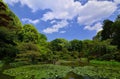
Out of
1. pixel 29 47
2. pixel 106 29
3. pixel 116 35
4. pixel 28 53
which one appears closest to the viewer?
pixel 28 53

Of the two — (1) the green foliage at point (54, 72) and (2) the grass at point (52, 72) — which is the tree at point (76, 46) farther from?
(1) the green foliage at point (54, 72)

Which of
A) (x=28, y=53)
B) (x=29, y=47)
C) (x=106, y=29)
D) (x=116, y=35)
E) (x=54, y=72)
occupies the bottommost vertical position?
(x=54, y=72)

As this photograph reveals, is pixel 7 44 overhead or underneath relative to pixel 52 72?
overhead

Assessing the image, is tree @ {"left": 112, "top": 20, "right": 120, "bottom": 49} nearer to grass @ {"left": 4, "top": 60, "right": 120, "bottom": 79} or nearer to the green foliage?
grass @ {"left": 4, "top": 60, "right": 120, "bottom": 79}

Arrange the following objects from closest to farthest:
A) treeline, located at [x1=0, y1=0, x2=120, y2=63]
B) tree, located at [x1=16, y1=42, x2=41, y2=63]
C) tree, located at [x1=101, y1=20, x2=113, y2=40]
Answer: tree, located at [x1=16, y1=42, x2=41, y2=63]
treeline, located at [x1=0, y1=0, x2=120, y2=63]
tree, located at [x1=101, y1=20, x2=113, y2=40]

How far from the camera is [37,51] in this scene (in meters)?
34.7

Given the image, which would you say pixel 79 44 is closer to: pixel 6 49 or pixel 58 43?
pixel 58 43

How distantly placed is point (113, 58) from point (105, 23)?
23.2 m

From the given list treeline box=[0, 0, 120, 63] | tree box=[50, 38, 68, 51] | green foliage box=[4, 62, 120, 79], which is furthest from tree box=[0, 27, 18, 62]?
tree box=[50, 38, 68, 51]

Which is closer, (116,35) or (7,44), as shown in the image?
(7,44)

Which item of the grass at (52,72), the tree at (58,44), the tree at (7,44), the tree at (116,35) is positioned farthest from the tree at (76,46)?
the grass at (52,72)

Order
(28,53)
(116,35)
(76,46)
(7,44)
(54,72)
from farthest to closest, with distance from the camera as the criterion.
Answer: (76,46) → (116,35) → (7,44) → (28,53) → (54,72)

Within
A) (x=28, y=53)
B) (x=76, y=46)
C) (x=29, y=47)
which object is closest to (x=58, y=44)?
(x=76, y=46)

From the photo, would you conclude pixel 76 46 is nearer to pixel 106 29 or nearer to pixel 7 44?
pixel 106 29
